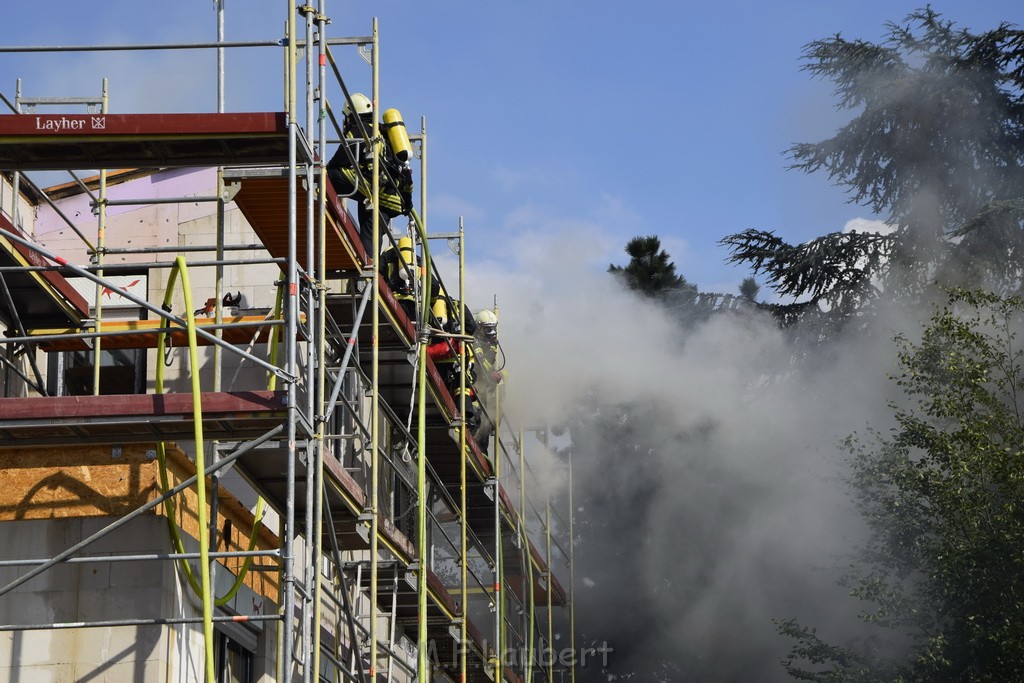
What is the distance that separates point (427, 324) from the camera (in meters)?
15.4

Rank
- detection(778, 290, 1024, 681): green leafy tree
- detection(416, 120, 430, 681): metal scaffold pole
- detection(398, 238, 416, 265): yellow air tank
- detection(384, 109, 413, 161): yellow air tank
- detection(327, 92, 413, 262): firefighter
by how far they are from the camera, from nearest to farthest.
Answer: detection(327, 92, 413, 262): firefighter
detection(416, 120, 430, 681): metal scaffold pole
detection(384, 109, 413, 161): yellow air tank
detection(398, 238, 416, 265): yellow air tank
detection(778, 290, 1024, 681): green leafy tree

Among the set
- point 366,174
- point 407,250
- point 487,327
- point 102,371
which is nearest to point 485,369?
point 487,327

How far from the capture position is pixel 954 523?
21.6 metres

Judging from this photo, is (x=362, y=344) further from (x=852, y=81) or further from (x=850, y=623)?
(x=852, y=81)

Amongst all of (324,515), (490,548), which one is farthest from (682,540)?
(324,515)

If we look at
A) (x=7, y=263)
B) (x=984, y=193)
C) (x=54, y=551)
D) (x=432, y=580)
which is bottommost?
(x=54, y=551)

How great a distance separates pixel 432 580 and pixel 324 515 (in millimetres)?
4468

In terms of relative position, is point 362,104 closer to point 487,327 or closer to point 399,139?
point 399,139

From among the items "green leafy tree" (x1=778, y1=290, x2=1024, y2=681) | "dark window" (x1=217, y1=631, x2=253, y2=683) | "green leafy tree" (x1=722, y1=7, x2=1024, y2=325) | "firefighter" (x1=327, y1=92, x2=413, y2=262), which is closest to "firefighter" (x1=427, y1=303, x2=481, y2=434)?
"firefighter" (x1=327, y1=92, x2=413, y2=262)

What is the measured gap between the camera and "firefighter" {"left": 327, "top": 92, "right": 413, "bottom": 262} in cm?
1322

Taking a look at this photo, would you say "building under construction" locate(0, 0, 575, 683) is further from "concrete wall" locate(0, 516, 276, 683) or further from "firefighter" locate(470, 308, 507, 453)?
"firefighter" locate(470, 308, 507, 453)

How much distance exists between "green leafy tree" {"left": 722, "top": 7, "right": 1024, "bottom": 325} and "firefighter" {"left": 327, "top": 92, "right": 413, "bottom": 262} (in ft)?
65.5

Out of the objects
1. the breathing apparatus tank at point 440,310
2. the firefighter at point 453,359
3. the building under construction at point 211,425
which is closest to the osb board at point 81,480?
the building under construction at point 211,425

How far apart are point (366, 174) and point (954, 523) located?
11361mm
